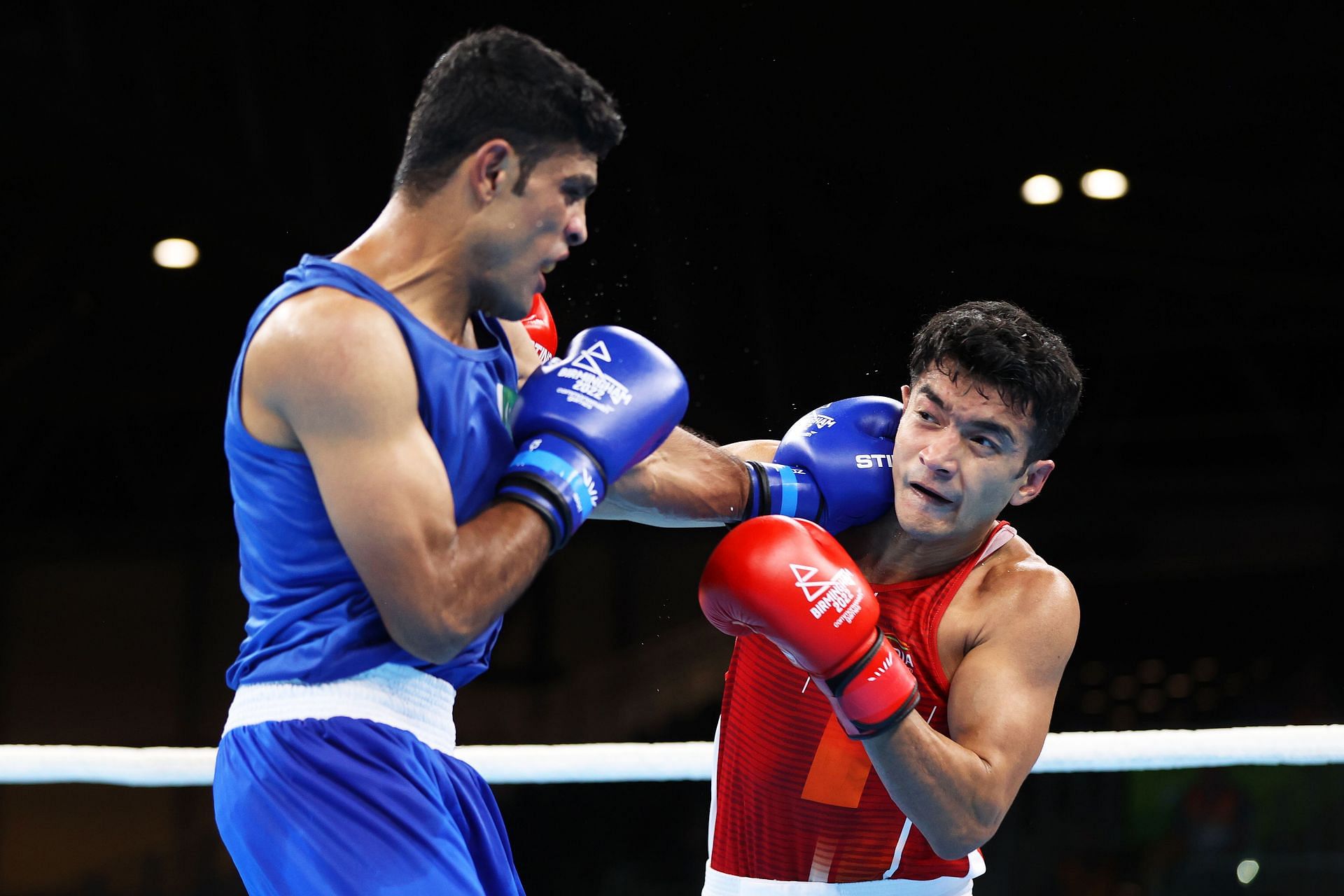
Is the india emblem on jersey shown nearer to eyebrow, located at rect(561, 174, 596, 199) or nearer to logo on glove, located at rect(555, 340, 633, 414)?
logo on glove, located at rect(555, 340, 633, 414)

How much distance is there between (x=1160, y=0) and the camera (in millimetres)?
6957

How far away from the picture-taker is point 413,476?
1.48m

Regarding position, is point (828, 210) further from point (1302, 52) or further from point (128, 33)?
point (128, 33)

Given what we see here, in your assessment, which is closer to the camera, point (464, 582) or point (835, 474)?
point (464, 582)

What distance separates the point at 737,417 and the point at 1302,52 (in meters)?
3.73

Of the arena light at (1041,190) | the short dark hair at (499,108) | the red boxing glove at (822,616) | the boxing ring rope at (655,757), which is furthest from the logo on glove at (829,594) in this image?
the arena light at (1041,190)

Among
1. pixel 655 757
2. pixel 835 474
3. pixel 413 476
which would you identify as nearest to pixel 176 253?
pixel 655 757

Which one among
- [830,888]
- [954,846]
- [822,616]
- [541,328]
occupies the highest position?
[541,328]

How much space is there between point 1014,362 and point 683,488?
0.61 metres

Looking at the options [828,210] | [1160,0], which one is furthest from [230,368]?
[1160,0]

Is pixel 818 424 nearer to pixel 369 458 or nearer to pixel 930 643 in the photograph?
pixel 930 643

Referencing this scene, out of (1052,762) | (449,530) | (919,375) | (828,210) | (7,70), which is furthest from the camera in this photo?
(828,210)

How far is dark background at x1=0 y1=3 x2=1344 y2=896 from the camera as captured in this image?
21.6 ft

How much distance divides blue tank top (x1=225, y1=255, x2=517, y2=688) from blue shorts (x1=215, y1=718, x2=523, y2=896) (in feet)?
0.28
